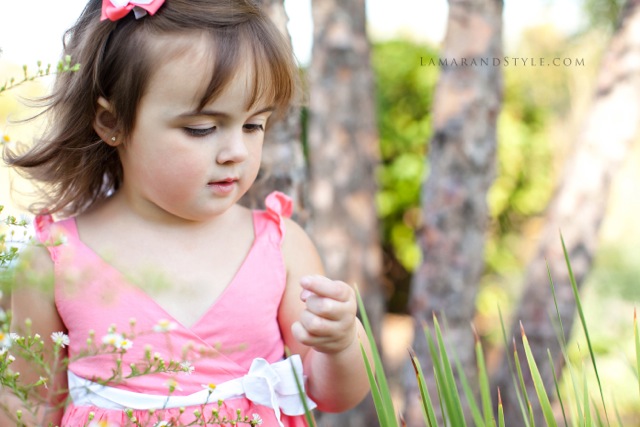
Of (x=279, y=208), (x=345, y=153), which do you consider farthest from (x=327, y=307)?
(x=345, y=153)

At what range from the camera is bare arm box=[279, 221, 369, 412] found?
1.29 m

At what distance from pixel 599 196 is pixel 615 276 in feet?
9.67

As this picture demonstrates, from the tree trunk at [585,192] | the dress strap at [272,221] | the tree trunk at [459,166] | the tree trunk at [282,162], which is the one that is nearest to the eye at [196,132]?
the dress strap at [272,221]

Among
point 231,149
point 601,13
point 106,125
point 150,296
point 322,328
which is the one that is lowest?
point 322,328

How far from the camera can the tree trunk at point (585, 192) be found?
10.3ft

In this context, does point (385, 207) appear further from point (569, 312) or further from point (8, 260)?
point (8, 260)

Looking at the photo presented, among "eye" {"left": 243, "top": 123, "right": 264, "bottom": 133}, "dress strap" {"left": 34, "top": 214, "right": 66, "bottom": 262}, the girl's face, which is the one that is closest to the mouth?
the girl's face

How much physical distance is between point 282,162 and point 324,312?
0.87 m

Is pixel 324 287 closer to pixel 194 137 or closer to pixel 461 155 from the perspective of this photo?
pixel 194 137

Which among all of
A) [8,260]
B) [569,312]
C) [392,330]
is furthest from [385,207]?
[8,260]

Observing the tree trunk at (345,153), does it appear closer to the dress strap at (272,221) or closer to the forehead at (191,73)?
the dress strap at (272,221)

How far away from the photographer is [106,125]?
1.52m

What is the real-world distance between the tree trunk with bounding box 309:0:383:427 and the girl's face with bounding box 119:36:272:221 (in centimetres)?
261

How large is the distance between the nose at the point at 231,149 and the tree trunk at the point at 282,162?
0.59 metres
